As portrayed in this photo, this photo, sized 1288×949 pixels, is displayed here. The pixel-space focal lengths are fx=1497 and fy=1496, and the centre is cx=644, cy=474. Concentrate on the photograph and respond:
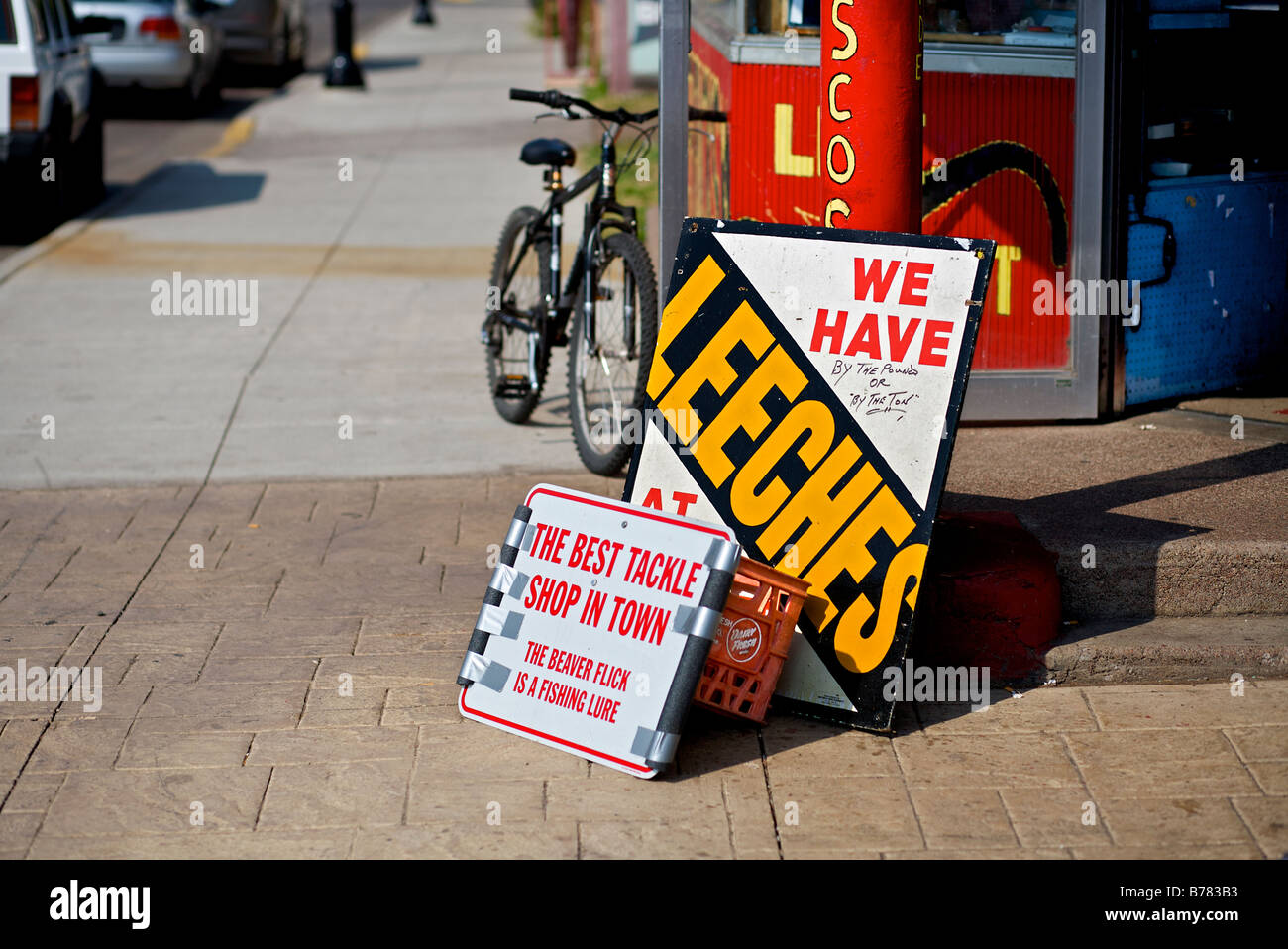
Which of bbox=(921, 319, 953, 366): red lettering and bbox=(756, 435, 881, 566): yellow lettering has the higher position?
bbox=(921, 319, 953, 366): red lettering

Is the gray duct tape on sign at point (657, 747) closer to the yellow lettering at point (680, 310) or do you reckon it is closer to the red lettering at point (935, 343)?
the yellow lettering at point (680, 310)

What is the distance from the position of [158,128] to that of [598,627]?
51.9ft

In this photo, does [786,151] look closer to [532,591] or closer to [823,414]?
[823,414]

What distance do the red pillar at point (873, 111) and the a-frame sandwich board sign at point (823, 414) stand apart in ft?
0.59

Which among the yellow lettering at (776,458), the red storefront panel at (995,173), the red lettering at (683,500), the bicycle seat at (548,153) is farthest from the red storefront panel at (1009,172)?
the red lettering at (683,500)

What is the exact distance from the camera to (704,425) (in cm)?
438

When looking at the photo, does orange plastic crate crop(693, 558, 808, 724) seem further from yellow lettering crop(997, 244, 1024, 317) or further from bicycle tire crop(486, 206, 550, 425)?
bicycle tire crop(486, 206, 550, 425)

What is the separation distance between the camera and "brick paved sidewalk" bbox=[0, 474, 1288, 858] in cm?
353

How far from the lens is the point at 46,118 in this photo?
11188mm

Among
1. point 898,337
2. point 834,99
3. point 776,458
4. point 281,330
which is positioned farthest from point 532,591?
point 281,330

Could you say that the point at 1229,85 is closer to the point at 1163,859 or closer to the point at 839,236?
the point at 839,236

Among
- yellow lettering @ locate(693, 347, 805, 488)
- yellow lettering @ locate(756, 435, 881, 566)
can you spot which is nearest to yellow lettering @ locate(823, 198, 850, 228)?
yellow lettering @ locate(693, 347, 805, 488)

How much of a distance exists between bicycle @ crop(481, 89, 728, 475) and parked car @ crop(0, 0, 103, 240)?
5.84 m
